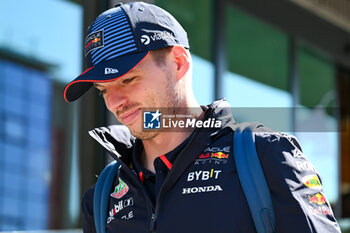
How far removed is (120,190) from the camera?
191cm

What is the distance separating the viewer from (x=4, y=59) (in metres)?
5.95

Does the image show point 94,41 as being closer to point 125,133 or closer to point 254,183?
point 125,133

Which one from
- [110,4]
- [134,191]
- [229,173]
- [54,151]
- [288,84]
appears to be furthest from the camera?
[288,84]

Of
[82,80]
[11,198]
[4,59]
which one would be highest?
[4,59]

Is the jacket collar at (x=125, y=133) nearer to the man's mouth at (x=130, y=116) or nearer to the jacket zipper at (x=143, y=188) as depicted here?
the jacket zipper at (x=143, y=188)

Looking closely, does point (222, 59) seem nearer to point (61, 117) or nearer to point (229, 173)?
point (61, 117)

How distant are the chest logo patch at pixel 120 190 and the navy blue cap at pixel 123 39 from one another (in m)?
0.41

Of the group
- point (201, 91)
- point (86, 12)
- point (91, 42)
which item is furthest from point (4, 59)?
point (91, 42)

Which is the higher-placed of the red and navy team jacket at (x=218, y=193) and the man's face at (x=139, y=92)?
the man's face at (x=139, y=92)

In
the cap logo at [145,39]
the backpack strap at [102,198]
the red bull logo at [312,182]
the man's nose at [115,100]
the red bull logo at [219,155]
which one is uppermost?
the cap logo at [145,39]

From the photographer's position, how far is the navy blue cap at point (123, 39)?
1747mm

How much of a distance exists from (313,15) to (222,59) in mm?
1901

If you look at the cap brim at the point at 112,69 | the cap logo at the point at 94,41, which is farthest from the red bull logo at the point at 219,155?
the cap logo at the point at 94,41

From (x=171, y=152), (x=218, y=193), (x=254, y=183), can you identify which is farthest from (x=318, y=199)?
(x=171, y=152)
